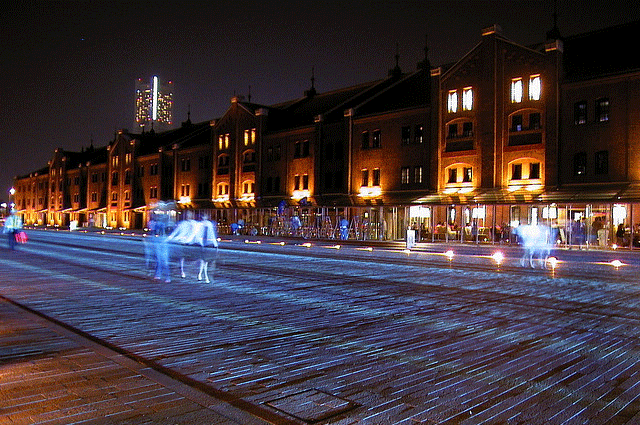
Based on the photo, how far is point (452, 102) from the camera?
38719 millimetres

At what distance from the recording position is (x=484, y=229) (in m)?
35.7

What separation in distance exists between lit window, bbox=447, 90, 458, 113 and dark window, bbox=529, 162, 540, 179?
6780 mm

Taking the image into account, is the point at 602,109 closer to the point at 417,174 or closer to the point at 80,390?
the point at 417,174

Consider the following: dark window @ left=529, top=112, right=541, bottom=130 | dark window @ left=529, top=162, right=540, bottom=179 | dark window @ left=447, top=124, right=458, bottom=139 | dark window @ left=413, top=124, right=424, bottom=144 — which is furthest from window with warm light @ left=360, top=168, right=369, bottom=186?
dark window @ left=529, top=112, right=541, bottom=130

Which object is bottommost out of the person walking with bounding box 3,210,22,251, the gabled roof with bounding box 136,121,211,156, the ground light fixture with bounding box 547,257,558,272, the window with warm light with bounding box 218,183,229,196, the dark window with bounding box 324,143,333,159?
the ground light fixture with bounding box 547,257,558,272

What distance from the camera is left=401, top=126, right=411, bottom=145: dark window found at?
41.6 m

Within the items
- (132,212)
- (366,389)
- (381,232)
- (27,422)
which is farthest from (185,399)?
(132,212)

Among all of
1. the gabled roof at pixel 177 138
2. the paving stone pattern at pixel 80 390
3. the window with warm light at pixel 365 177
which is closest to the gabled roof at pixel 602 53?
the window with warm light at pixel 365 177

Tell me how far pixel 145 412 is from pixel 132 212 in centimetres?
6840

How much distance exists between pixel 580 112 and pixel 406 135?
1256 centimetres

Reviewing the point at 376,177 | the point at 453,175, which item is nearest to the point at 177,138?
the point at 376,177

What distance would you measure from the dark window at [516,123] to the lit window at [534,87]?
141cm

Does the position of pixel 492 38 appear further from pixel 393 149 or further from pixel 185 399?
pixel 185 399

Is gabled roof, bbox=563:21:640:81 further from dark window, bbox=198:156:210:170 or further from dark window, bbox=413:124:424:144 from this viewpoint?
dark window, bbox=198:156:210:170
